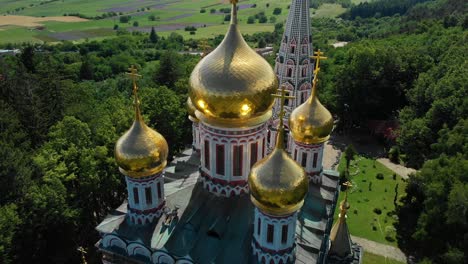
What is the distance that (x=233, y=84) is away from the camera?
1359cm

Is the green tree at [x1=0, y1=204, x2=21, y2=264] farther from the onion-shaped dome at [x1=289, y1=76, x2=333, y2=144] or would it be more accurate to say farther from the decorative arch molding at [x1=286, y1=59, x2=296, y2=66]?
the decorative arch molding at [x1=286, y1=59, x2=296, y2=66]

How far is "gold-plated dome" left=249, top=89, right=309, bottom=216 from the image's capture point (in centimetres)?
1230

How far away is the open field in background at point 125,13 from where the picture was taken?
269ft

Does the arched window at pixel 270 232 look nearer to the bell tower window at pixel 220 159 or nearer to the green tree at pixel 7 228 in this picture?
the bell tower window at pixel 220 159

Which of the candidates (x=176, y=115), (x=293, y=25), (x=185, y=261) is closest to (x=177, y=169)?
(x=185, y=261)

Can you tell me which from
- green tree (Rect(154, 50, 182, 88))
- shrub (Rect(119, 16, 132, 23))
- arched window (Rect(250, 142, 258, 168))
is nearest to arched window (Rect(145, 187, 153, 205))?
arched window (Rect(250, 142, 258, 168))

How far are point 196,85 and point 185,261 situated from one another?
650 centimetres

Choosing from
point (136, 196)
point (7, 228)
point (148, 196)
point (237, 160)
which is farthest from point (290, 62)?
point (7, 228)

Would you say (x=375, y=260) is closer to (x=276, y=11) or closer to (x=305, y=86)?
(x=305, y=86)

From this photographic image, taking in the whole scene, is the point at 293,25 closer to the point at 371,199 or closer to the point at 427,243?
the point at 371,199

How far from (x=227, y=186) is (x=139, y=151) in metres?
3.77

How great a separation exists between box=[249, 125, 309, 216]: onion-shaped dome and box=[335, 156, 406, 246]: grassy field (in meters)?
13.8

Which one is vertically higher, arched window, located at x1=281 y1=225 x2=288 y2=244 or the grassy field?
arched window, located at x1=281 y1=225 x2=288 y2=244

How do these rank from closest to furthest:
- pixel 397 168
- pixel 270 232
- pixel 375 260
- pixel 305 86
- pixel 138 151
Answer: pixel 270 232
pixel 138 151
pixel 375 260
pixel 305 86
pixel 397 168
